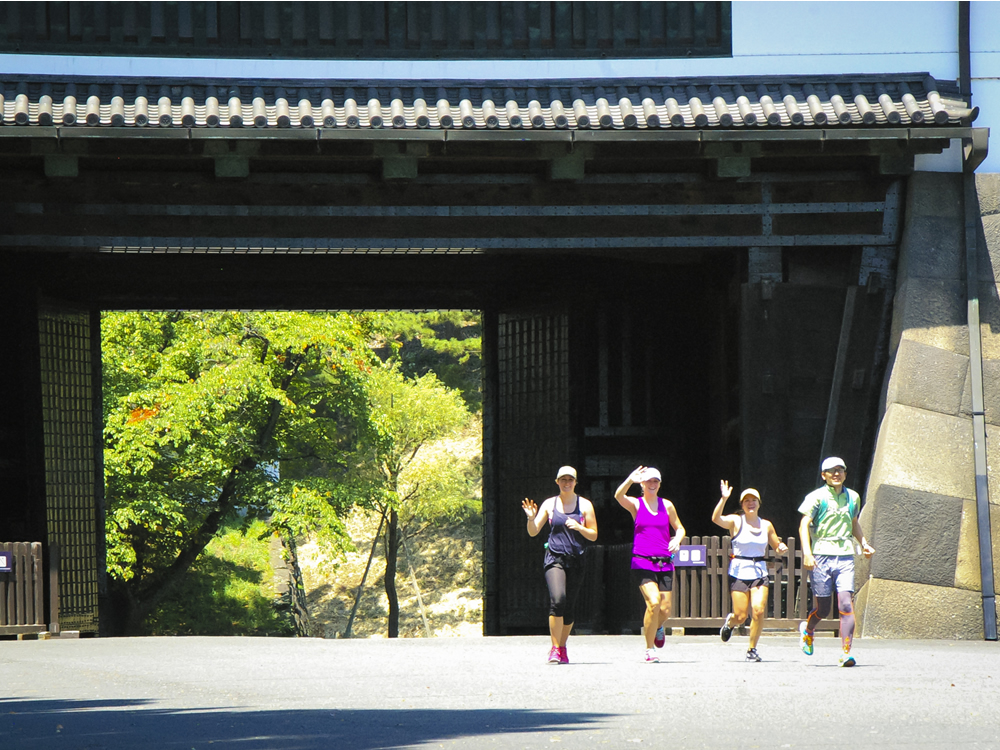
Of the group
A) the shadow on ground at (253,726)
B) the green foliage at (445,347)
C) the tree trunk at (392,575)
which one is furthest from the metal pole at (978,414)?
the green foliage at (445,347)

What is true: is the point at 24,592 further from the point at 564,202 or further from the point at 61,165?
the point at 564,202

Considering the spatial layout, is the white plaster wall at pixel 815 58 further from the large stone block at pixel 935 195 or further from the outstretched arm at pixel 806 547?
the outstretched arm at pixel 806 547

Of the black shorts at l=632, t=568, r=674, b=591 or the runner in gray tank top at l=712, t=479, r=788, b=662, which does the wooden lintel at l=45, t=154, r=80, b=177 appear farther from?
the runner in gray tank top at l=712, t=479, r=788, b=662

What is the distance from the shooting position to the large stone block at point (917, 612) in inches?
469

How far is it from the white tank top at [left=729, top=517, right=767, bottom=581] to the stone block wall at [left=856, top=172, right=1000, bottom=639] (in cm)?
208

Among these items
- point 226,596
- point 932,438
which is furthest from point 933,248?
point 226,596

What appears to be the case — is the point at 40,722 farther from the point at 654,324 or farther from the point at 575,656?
the point at 654,324

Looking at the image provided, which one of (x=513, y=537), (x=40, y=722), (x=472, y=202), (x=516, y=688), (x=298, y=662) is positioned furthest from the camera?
(x=513, y=537)

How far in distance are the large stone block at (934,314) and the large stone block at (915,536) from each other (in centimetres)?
159

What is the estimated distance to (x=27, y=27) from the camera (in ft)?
42.9

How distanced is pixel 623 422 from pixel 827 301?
3.16 metres

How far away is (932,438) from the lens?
12.5 metres

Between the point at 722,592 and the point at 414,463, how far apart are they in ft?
86.6

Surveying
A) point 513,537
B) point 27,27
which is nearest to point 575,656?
point 513,537
